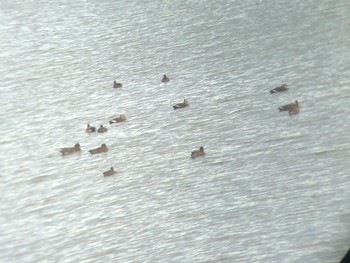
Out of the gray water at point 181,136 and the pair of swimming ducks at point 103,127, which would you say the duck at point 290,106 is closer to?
the gray water at point 181,136

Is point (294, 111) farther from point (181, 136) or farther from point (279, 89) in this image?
point (181, 136)

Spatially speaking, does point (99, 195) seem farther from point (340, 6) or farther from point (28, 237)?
point (340, 6)

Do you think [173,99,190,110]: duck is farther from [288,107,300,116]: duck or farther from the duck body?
[288,107,300,116]: duck

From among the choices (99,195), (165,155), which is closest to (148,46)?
(165,155)

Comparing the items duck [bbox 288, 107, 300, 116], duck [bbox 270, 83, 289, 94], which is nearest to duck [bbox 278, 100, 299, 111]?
duck [bbox 288, 107, 300, 116]

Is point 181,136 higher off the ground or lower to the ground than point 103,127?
lower

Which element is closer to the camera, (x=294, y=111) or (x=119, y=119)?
(x=294, y=111)

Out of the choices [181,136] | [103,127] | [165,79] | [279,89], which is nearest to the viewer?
[181,136]

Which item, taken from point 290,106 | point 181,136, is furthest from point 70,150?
point 290,106
